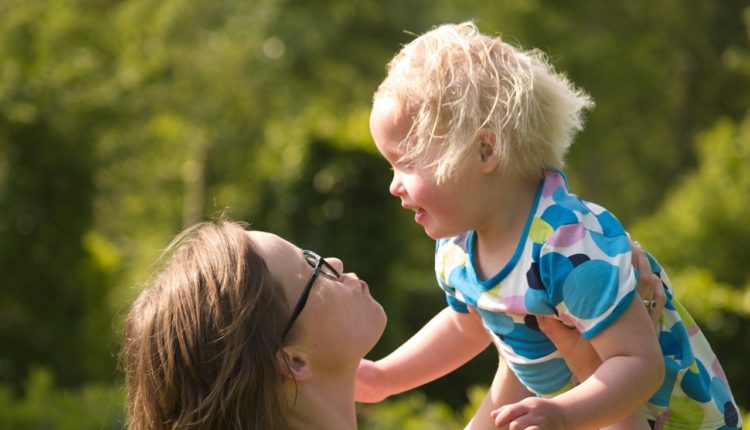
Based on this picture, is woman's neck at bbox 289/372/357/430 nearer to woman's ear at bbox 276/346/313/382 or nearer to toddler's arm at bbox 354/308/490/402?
woman's ear at bbox 276/346/313/382

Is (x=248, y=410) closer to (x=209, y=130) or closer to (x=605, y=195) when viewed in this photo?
(x=209, y=130)

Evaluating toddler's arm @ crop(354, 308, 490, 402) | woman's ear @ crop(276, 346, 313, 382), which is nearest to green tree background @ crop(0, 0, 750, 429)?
toddler's arm @ crop(354, 308, 490, 402)

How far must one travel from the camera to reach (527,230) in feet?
8.06

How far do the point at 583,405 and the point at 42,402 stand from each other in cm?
551

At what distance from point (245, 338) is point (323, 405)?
11.2 inches

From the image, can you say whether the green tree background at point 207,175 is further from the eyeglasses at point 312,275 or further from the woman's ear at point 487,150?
the woman's ear at point 487,150

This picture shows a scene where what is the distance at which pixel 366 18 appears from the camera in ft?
59.2

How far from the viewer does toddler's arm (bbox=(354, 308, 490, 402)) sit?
287cm

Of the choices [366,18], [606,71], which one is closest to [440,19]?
[366,18]

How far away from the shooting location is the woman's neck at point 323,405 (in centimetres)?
247

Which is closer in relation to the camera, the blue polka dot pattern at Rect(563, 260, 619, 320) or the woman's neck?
the blue polka dot pattern at Rect(563, 260, 619, 320)

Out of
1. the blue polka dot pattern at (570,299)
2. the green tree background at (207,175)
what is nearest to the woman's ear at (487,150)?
the blue polka dot pattern at (570,299)

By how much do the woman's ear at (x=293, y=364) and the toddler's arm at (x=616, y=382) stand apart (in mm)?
468

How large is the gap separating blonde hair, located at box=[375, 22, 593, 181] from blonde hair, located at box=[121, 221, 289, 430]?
509mm
